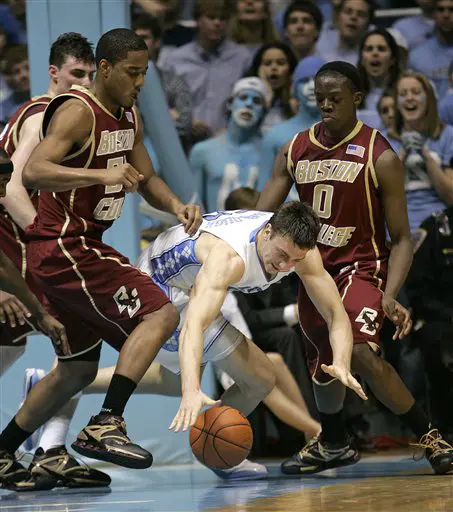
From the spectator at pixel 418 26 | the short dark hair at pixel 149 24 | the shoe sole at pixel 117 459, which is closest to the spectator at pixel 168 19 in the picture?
the short dark hair at pixel 149 24

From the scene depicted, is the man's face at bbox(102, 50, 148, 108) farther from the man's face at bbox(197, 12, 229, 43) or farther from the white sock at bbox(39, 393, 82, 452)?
the man's face at bbox(197, 12, 229, 43)

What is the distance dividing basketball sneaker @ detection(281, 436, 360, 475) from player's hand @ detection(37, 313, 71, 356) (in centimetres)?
152

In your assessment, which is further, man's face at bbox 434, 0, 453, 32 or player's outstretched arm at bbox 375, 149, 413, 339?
man's face at bbox 434, 0, 453, 32

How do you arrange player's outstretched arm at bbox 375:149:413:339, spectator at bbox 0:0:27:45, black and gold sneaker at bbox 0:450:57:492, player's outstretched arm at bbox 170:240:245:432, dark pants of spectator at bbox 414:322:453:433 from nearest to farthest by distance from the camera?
player's outstretched arm at bbox 170:240:245:432 < black and gold sneaker at bbox 0:450:57:492 < player's outstretched arm at bbox 375:149:413:339 < dark pants of spectator at bbox 414:322:453:433 < spectator at bbox 0:0:27:45

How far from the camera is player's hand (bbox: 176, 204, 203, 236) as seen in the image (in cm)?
549

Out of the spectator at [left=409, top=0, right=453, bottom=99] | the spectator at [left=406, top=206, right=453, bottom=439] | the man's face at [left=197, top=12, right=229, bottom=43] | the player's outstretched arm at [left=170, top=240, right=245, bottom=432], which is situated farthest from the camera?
the man's face at [left=197, top=12, right=229, bottom=43]

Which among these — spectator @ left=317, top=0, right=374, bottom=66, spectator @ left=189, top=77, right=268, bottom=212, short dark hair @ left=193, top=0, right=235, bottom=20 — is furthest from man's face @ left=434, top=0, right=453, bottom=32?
short dark hair @ left=193, top=0, right=235, bottom=20

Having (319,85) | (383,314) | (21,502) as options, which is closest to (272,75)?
(319,85)

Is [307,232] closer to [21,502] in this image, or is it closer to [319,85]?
[319,85]

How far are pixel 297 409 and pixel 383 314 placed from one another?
1.26 meters

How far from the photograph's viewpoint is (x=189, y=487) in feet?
18.7

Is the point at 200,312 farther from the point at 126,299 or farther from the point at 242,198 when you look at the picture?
the point at 242,198

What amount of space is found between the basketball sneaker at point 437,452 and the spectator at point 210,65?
3.52m

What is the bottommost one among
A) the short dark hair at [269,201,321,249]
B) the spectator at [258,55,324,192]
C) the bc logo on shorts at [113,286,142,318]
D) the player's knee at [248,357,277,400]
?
the player's knee at [248,357,277,400]
